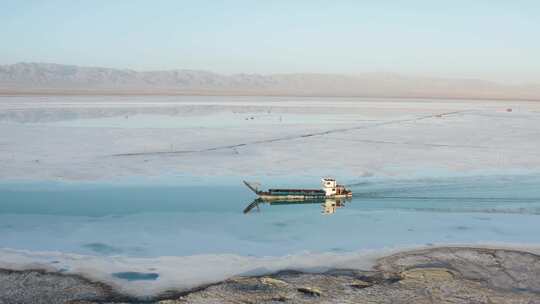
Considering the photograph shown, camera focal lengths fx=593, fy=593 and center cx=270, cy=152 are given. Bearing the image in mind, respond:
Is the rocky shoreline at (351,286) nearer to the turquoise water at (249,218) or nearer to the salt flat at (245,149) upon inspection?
the turquoise water at (249,218)

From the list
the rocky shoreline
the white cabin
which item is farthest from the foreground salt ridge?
the white cabin

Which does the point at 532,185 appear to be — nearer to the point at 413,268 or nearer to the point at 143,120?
the point at 413,268

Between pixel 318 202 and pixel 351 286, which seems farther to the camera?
pixel 318 202

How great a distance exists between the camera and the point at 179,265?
9391 mm

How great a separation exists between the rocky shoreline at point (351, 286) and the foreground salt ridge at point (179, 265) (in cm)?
23

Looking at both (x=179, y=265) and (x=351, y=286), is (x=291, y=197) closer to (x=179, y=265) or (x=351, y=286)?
(x=179, y=265)

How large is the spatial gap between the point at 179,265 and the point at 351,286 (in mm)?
2777

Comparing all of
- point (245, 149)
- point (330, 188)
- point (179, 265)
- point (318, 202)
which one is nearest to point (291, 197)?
point (318, 202)

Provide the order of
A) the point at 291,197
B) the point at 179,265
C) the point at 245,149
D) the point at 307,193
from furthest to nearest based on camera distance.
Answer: the point at 245,149
the point at 307,193
the point at 291,197
the point at 179,265

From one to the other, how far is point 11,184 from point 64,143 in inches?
319

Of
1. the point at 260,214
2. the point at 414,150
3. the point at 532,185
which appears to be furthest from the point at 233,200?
the point at 414,150

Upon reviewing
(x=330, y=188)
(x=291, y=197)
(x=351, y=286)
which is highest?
(x=330, y=188)

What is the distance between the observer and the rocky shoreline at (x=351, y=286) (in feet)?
25.8

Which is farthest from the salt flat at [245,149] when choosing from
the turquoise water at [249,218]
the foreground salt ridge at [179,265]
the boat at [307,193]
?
the foreground salt ridge at [179,265]
